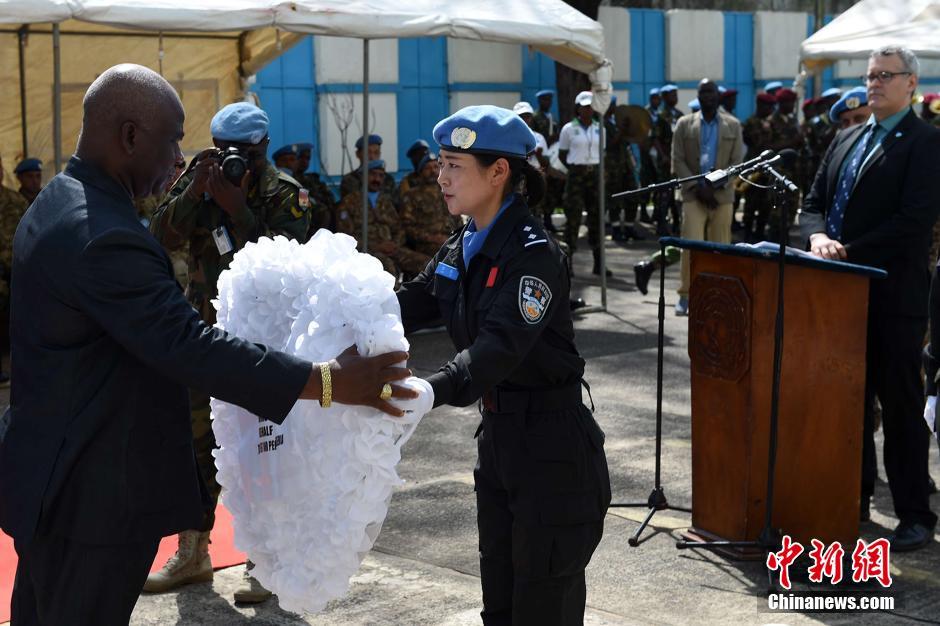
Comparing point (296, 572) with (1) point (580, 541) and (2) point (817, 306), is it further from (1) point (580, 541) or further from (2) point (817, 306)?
(2) point (817, 306)

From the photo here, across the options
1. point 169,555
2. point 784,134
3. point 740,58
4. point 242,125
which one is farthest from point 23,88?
point 740,58

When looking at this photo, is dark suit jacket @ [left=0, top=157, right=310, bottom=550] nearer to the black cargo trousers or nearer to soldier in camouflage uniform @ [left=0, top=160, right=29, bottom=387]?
the black cargo trousers

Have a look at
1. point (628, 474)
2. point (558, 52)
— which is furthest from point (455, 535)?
point (558, 52)

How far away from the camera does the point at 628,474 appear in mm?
7176

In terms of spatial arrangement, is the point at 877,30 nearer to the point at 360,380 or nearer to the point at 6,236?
the point at 6,236

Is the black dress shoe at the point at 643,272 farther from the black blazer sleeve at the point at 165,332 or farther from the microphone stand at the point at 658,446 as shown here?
the black blazer sleeve at the point at 165,332

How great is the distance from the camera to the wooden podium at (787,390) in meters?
5.61

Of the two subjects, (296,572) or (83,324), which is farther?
(296,572)

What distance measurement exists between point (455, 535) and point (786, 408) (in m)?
1.61

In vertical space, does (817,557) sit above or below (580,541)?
below

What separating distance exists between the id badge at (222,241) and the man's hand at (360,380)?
231 centimetres

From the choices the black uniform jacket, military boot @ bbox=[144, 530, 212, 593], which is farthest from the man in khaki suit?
the black uniform jacket

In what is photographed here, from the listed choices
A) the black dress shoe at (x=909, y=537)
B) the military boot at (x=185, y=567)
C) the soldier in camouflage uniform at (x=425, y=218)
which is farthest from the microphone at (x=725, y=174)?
the soldier in camouflage uniform at (x=425, y=218)

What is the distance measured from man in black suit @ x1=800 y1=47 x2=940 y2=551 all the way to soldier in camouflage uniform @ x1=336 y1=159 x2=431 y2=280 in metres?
6.60
